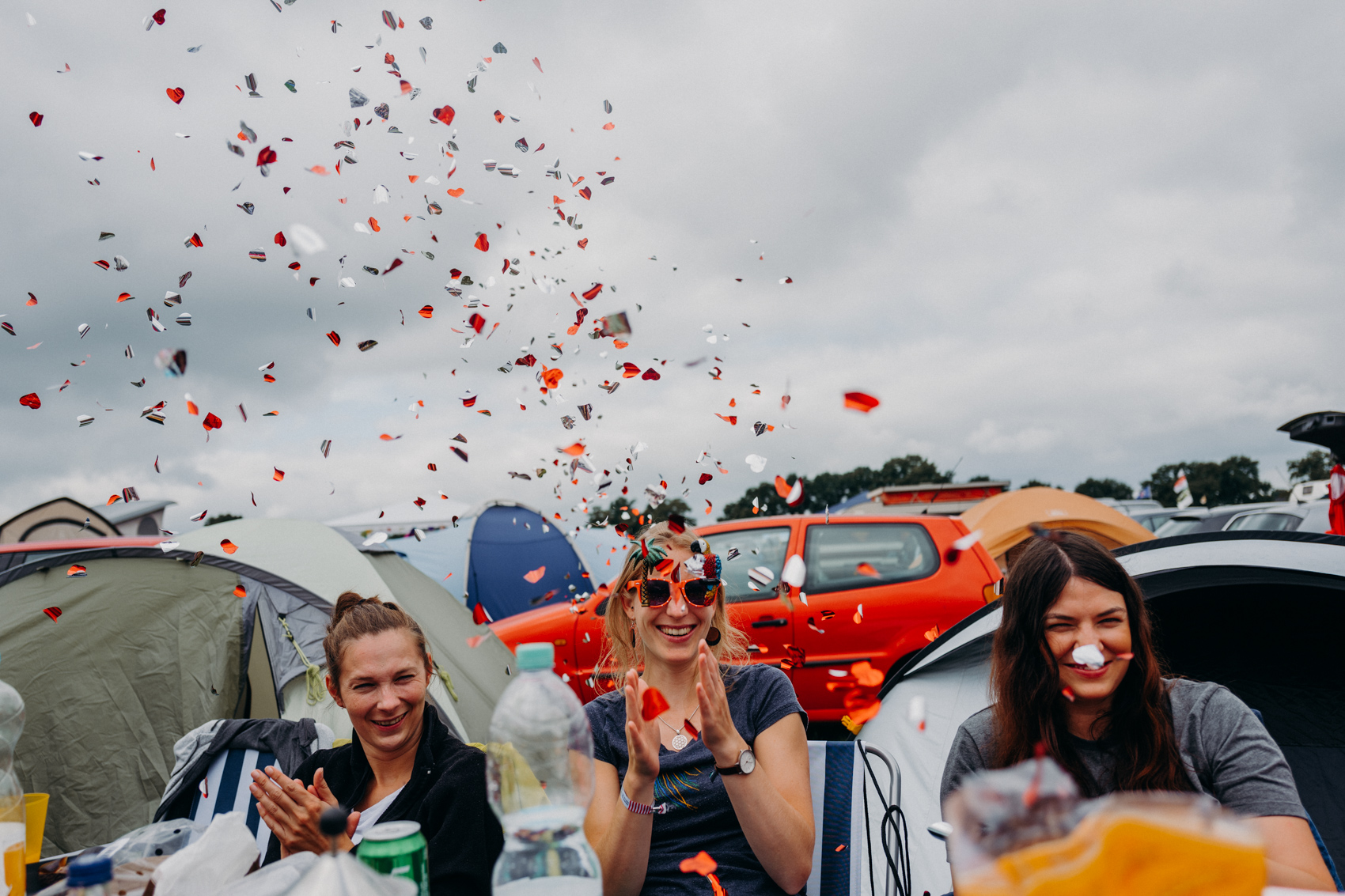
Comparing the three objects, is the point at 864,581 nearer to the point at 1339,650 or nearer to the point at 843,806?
the point at 1339,650

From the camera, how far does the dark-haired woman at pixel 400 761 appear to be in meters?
1.65

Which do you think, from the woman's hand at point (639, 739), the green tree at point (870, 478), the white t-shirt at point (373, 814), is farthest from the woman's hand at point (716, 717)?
the green tree at point (870, 478)

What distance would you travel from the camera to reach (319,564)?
425 cm

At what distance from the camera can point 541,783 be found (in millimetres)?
1872

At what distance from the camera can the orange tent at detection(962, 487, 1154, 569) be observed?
8609 millimetres

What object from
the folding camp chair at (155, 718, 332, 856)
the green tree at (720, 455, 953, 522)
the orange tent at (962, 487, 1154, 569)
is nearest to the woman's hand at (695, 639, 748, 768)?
the folding camp chair at (155, 718, 332, 856)

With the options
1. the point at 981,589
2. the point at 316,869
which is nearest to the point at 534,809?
the point at 316,869

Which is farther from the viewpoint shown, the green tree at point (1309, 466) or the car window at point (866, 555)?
the green tree at point (1309, 466)

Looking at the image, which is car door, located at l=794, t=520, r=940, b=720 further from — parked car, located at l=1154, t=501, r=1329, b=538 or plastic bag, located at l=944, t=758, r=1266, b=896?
plastic bag, located at l=944, t=758, r=1266, b=896

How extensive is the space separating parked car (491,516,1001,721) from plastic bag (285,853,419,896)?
12.6 feet

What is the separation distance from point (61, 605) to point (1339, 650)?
5577mm

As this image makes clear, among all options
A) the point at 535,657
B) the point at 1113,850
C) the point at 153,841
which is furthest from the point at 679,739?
the point at 1113,850

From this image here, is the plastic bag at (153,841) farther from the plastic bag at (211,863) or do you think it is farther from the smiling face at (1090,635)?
the smiling face at (1090,635)

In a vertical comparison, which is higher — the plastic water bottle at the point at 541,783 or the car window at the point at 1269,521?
the car window at the point at 1269,521
